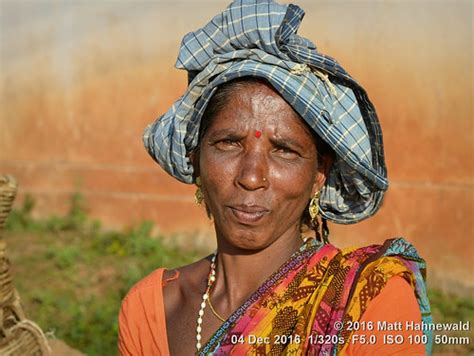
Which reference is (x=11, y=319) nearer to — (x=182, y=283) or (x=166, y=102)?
(x=182, y=283)

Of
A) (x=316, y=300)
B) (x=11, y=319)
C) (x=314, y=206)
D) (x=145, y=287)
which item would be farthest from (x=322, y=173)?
(x=11, y=319)

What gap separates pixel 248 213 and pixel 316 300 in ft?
1.29

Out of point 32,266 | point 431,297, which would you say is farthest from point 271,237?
point 32,266

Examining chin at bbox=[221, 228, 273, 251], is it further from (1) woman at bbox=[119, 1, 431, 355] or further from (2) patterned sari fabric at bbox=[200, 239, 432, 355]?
(2) patterned sari fabric at bbox=[200, 239, 432, 355]

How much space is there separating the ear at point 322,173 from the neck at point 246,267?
0.17m

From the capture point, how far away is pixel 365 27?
6.32 meters

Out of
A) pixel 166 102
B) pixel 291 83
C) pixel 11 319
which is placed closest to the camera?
pixel 291 83

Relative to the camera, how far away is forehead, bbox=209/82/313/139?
269cm

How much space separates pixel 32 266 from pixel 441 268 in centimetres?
332

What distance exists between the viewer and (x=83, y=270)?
268 inches

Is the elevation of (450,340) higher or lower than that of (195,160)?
lower

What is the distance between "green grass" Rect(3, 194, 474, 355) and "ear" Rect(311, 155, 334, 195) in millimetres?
2847

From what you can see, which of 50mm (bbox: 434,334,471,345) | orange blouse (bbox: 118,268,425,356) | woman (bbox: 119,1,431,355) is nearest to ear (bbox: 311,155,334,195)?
woman (bbox: 119,1,431,355)

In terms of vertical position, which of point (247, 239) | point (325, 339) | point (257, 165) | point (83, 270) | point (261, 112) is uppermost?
point (261, 112)
